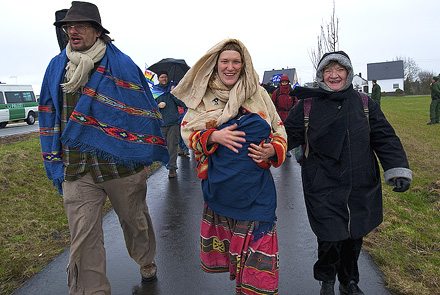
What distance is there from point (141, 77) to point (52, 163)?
996mm

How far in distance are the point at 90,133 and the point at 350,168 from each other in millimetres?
1958

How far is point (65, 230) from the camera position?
453cm

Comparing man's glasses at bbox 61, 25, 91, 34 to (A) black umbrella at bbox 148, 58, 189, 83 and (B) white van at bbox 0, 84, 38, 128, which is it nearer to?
(A) black umbrella at bbox 148, 58, 189, 83

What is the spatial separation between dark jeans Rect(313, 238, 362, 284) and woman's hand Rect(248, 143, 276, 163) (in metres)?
0.93

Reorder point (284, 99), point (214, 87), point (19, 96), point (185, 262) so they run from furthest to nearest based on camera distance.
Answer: point (19, 96) → point (284, 99) → point (185, 262) → point (214, 87)

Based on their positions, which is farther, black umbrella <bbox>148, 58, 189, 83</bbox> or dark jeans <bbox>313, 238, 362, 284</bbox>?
black umbrella <bbox>148, 58, 189, 83</bbox>

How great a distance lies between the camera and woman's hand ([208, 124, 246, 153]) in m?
2.26

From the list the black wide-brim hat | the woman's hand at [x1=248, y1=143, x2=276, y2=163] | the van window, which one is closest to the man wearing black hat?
the black wide-brim hat

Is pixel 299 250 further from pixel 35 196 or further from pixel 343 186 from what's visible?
pixel 35 196

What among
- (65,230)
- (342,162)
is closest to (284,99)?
(65,230)

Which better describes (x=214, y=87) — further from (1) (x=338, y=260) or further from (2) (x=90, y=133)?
(1) (x=338, y=260)

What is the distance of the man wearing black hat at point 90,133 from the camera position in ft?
8.39

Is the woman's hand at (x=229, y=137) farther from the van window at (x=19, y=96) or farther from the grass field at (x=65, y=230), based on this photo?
the van window at (x=19, y=96)

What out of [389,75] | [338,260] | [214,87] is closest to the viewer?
[214,87]
